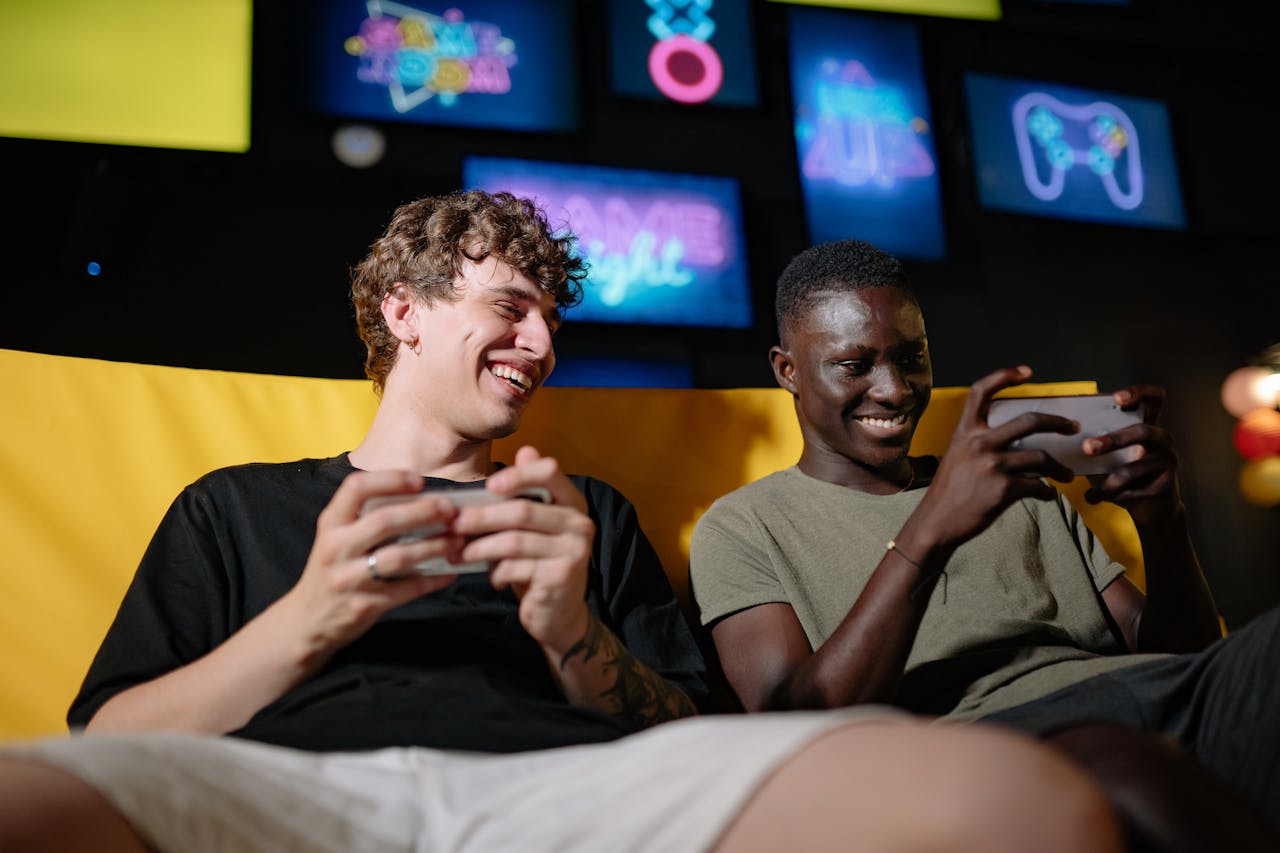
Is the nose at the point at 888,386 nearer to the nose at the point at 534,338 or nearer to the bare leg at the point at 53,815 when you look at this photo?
the nose at the point at 534,338

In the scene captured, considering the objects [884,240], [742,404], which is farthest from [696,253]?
[742,404]

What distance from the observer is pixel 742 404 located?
192 cm

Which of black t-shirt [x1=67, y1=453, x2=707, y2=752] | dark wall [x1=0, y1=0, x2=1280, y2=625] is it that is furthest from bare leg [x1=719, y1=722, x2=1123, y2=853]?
dark wall [x1=0, y1=0, x2=1280, y2=625]

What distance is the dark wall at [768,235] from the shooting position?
8.74ft

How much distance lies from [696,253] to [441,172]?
2.48ft

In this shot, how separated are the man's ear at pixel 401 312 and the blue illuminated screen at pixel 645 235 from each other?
1233mm

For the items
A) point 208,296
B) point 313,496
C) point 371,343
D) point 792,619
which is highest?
point 208,296

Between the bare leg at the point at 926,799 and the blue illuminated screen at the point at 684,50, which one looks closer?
the bare leg at the point at 926,799

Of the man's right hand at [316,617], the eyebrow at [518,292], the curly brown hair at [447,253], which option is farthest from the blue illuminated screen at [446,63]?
the man's right hand at [316,617]

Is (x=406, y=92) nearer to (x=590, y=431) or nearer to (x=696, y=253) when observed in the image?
(x=696, y=253)

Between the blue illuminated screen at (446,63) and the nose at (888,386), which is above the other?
the blue illuminated screen at (446,63)

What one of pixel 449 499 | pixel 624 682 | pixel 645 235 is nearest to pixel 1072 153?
pixel 645 235

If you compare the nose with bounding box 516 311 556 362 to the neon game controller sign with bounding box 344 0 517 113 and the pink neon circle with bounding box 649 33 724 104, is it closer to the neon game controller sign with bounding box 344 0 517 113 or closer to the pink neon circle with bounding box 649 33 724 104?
the neon game controller sign with bounding box 344 0 517 113

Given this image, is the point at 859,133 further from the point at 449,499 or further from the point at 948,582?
the point at 449,499
